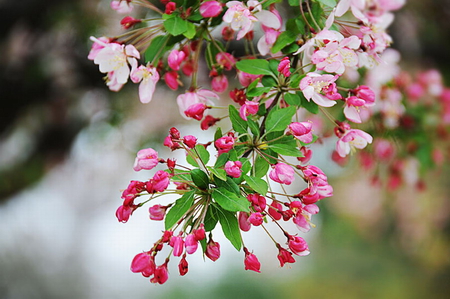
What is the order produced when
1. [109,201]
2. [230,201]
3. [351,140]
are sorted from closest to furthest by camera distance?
1. [230,201]
2. [351,140]
3. [109,201]

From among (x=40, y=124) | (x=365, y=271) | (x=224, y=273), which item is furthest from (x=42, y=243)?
→ (x=365, y=271)

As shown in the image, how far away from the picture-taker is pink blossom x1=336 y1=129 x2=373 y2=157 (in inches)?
16.1

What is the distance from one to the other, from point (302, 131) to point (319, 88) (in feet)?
0.15

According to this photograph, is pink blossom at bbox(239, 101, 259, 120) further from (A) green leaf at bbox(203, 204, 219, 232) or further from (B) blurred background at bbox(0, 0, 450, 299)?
(B) blurred background at bbox(0, 0, 450, 299)

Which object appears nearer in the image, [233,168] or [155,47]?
[233,168]

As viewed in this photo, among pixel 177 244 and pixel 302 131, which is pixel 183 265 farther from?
pixel 302 131

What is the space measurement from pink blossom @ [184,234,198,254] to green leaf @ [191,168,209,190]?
0.04 metres

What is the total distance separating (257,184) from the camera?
1.06ft

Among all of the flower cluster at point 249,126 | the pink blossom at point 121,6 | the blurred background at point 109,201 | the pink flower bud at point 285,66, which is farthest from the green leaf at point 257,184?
the blurred background at point 109,201

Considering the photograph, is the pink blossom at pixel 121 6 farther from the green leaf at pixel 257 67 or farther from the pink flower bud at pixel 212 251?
the pink flower bud at pixel 212 251

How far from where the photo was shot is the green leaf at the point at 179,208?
0.32 metres

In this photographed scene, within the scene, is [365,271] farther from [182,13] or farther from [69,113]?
[182,13]

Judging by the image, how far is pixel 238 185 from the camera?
1.13 feet

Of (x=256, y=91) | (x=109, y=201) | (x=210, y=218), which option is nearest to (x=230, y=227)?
(x=210, y=218)
